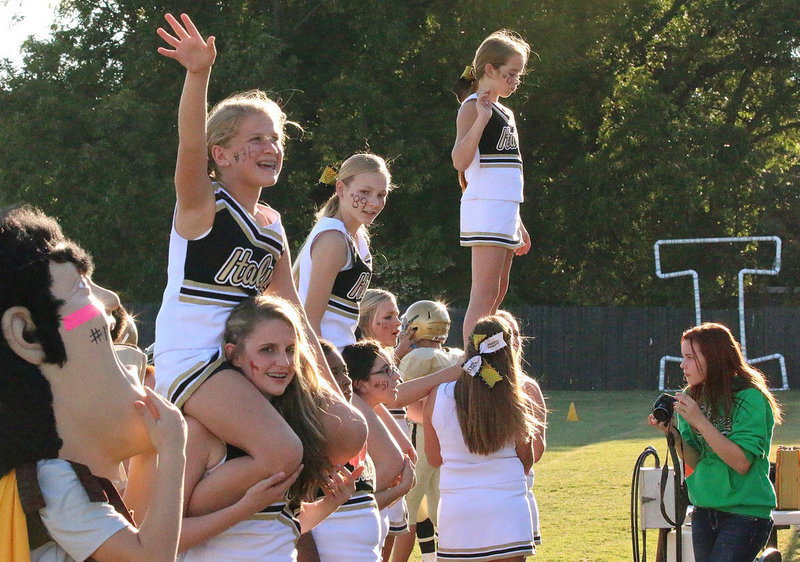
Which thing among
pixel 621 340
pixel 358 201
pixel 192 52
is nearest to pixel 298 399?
pixel 192 52

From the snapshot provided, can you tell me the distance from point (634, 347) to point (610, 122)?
248 inches

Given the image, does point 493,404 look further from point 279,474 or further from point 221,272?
point 279,474

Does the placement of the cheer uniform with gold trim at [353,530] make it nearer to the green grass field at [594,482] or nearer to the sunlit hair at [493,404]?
the sunlit hair at [493,404]

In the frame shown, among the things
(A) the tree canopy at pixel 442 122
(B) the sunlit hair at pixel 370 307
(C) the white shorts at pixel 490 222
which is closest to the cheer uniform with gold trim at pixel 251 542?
(B) the sunlit hair at pixel 370 307

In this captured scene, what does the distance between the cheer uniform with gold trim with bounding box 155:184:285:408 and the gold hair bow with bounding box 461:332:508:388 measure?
1.94 m

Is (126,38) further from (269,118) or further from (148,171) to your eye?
(269,118)

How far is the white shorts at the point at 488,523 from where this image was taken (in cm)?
561

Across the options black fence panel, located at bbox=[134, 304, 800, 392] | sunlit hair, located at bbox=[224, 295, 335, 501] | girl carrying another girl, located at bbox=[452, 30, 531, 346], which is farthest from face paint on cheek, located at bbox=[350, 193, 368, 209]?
black fence panel, located at bbox=[134, 304, 800, 392]

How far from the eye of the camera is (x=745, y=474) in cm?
616

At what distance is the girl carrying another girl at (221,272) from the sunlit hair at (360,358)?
36.2 inches

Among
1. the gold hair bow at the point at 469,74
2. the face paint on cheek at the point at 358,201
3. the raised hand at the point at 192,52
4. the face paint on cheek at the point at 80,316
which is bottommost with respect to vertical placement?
the face paint on cheek at the point at 80,316

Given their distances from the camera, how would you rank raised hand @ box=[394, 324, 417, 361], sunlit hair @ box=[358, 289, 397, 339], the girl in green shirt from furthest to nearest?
raised hand @ box=[394, 324, 417, 361], sunlit hair @ box=[358, 289, 397, 339], the girl in green shirt

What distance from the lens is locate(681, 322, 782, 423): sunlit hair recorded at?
6316mm

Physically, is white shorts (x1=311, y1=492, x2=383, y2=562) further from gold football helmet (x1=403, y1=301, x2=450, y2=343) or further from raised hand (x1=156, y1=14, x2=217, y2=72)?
gold football helmet (x1=403, y1=301, x2=450, y2=343)
